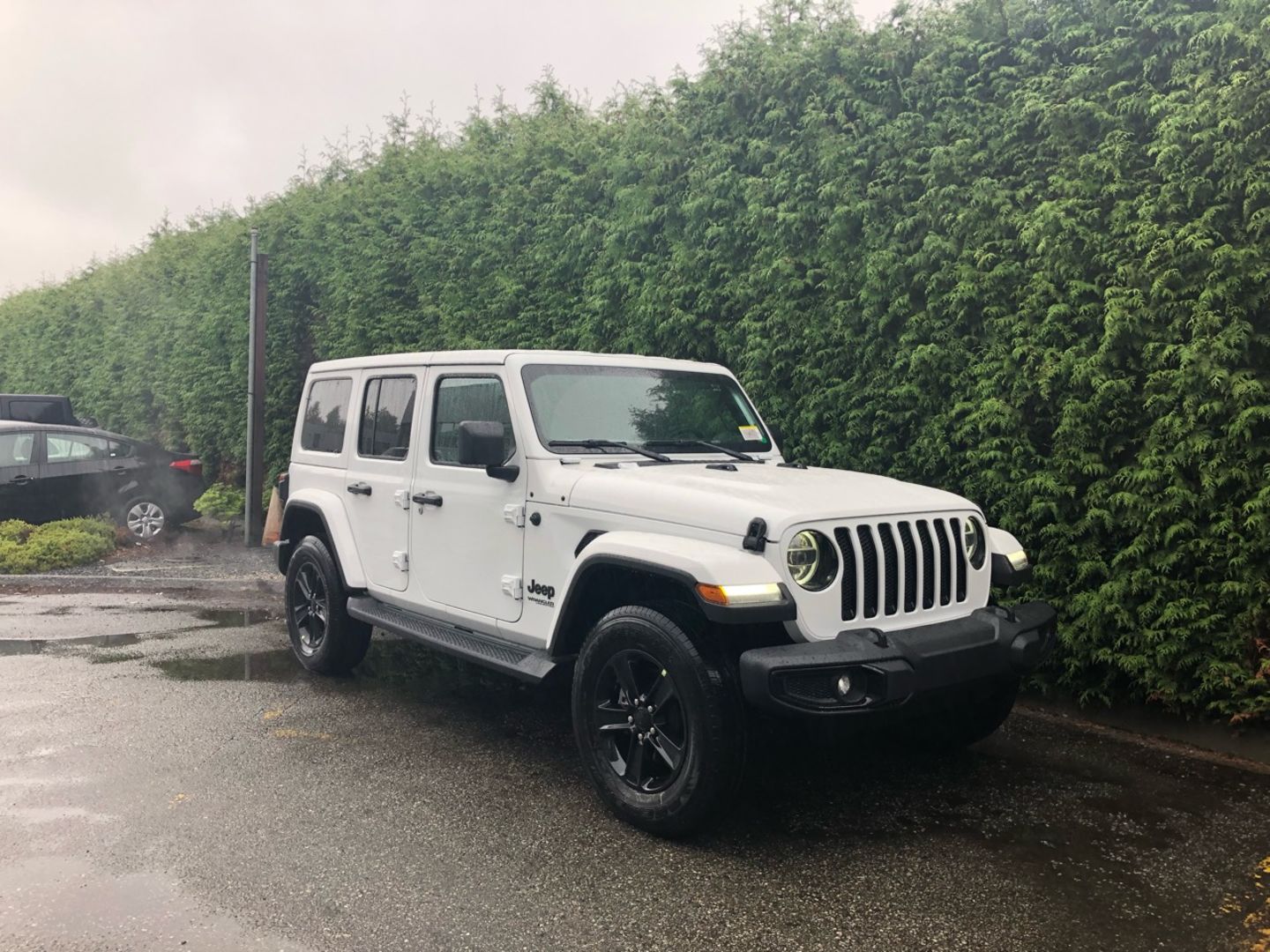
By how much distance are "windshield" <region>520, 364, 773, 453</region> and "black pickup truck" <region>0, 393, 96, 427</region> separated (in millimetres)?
12655

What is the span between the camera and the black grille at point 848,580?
377 centimetres

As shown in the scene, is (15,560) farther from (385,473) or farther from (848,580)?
(848,580)

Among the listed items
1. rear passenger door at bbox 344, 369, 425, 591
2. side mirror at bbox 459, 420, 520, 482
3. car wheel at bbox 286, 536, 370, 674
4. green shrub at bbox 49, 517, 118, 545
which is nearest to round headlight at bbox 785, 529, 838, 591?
side mirror at bbox 459, 420, 520, 482

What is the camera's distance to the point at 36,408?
15078mm

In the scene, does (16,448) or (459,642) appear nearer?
(459,642)

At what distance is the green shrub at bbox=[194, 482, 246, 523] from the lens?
41.6 ft

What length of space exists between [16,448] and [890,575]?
38.1ft

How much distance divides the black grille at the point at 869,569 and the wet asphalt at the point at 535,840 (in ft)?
3.10

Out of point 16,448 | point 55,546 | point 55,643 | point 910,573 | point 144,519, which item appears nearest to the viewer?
point 910,573

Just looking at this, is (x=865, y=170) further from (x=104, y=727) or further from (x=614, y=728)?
(x=104, y=727)

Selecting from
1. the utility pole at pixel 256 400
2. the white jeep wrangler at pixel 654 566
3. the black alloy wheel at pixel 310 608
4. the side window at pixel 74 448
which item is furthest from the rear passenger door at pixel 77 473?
the white jeep wrangler at pixel 654 566

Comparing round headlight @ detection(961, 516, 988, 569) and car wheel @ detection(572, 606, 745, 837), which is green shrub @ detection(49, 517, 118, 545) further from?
round headlight @ detection(961, 516, 988, 569)

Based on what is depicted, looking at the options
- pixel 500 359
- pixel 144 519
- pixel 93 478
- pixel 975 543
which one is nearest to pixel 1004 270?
pixel 975 543

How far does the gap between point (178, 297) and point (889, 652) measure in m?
14.9
